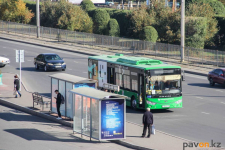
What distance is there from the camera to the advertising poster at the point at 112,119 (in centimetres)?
1683

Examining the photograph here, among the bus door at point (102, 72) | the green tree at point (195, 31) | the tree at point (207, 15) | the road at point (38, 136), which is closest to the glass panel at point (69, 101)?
the road at point (38, 136)

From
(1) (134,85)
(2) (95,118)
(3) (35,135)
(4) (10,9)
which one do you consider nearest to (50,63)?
(1) (134,85)

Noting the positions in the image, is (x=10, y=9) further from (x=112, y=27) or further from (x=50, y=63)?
(x=50, y=63)

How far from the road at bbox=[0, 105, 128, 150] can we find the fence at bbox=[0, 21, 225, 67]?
2444 cm

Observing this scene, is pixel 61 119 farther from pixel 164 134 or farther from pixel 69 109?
pixel 164 134

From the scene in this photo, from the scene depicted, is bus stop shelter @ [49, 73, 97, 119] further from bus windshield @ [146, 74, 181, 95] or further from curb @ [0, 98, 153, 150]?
bus windshield @ [146, 74, 181, 95]

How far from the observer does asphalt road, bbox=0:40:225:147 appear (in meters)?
18.8

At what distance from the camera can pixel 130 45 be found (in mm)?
49469

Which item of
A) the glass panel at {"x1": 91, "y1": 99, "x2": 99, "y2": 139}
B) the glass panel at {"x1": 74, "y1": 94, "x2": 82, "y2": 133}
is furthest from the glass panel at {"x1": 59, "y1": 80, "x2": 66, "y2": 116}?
the glass panel at {"x1": 91, "y1": 99, "x2": 99, "y2": 139}

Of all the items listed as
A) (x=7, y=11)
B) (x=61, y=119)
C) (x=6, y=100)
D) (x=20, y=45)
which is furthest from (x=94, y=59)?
(x=7, y=11)

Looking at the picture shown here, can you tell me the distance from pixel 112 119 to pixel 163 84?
267 inches

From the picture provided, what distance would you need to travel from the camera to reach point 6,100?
25.5 m

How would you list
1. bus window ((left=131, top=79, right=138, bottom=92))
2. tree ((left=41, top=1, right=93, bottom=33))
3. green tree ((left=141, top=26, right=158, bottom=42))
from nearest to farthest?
1. bus window ((left=131, top=79, right=138, bottom=92))
2. green tree ((left=141, top=26, right=158, bottom=42))
3. tree ((left=41, top=1, right=93, bottom=33))

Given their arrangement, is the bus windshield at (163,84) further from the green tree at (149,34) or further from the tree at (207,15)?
the tree at (207,15)
